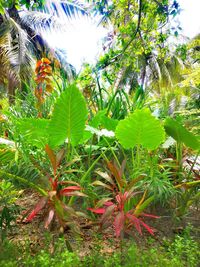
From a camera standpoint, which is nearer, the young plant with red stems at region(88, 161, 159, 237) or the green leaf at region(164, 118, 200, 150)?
the young plant with red stems at region(88, 161, 159, 237)

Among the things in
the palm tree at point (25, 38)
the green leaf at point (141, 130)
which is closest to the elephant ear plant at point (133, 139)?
the green leaf at point (141, 130)

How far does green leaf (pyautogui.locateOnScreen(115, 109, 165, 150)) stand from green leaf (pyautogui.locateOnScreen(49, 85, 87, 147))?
0.21 metres

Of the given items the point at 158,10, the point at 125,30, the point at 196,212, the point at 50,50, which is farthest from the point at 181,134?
the point at 50,50

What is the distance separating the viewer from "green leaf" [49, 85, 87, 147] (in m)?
1.57

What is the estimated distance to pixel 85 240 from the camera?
63.2 inches

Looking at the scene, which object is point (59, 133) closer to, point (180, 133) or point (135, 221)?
→ point (135, 221)

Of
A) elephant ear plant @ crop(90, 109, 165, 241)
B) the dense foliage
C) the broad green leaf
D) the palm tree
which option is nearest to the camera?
the dense foliage

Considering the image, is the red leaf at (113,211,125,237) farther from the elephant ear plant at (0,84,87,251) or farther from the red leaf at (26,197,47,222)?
the red leaf at (26,197,47,222)

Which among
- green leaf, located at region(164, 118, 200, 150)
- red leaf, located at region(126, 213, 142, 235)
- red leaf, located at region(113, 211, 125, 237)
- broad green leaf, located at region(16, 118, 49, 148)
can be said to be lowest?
red leaf, located at region(126, 213, 142, 235)

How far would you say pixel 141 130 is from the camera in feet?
5.37

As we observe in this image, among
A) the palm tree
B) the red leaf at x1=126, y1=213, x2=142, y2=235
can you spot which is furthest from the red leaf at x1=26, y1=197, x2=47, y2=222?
the palm tree

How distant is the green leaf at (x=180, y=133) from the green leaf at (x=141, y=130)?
0.61 feet

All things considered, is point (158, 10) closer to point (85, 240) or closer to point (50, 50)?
point (85, 240)

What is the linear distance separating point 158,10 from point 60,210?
185 cm
